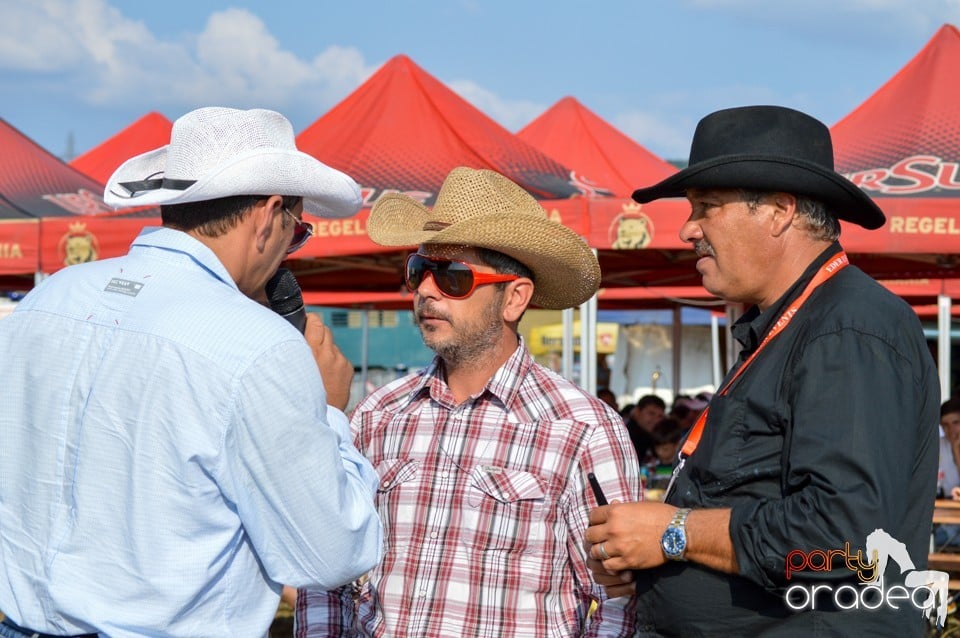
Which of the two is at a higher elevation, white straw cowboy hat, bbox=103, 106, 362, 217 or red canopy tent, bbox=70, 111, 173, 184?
red canopy tent, bbox=70, 111, 173, 184

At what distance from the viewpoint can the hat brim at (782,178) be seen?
2201mm

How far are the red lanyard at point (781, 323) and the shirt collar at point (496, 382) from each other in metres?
0.69

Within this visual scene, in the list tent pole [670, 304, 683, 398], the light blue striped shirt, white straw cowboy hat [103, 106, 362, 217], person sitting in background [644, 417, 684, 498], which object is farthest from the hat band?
tent pole [670, 304, 683, 398]

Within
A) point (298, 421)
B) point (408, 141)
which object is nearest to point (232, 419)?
point (298, 421)

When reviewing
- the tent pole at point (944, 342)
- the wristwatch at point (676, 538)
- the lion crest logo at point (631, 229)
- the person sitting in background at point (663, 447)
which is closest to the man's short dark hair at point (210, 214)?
the wristwatch at point (676, 538)

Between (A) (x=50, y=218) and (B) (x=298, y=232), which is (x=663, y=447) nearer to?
(A) (x=50, y=218)

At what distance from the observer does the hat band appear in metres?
2.01

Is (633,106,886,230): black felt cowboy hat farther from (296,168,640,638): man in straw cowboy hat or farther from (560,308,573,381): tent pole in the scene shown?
(560,308,573,381): tent pole

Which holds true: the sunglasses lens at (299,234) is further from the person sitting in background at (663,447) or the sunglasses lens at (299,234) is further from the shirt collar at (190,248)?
the person sitting in background at (663,447)

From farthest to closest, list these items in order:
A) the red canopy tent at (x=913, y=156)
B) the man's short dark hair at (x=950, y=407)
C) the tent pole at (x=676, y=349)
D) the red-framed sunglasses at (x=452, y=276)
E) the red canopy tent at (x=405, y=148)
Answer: the tent pole at (x=676, y=349)
the man's short dark hair at (x=950, y=407)
the red canopy tent at (x=405, y=148)
the red canopy tent at (x=913, y=156)
the red-framed sunglasses at (x=452, y=276)

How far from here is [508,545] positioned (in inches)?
104

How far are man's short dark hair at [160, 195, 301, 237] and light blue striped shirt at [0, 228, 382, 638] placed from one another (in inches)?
5.1

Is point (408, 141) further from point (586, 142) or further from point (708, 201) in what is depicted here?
point (708, 201)

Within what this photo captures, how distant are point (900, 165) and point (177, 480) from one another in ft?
19.5
